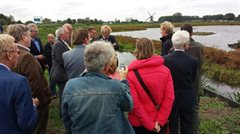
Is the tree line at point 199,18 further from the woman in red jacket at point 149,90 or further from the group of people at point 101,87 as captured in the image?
the woman in red jacket at point 149,90

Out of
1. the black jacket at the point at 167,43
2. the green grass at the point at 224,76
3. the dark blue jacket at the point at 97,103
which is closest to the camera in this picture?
the dark blue jacket at the point at 97,103

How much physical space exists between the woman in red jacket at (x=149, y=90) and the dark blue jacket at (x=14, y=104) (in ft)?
4.74

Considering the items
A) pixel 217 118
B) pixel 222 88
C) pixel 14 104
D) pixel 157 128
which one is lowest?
pixel 222 88

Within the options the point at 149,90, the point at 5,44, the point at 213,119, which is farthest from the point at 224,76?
the point at 5,44

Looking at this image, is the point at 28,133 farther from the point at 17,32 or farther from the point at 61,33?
the point at 61,33

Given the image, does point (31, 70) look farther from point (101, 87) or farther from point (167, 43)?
point (167, 43)

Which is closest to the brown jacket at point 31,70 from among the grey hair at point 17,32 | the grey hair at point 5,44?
the grey hair at point 17,32

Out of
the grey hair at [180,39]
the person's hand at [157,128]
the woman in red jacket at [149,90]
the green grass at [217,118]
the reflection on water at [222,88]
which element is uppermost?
the grey hair at [180,39]

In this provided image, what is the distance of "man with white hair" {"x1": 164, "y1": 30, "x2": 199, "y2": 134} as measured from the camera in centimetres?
518

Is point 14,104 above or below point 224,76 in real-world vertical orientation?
above

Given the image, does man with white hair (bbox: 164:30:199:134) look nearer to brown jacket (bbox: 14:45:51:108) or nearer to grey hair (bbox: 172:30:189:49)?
grey hair (bbox: 172:30:189:49)

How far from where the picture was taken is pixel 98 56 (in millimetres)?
3348

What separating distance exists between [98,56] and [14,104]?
Result: 89cm

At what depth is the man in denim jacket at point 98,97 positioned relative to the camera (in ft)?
10.8
